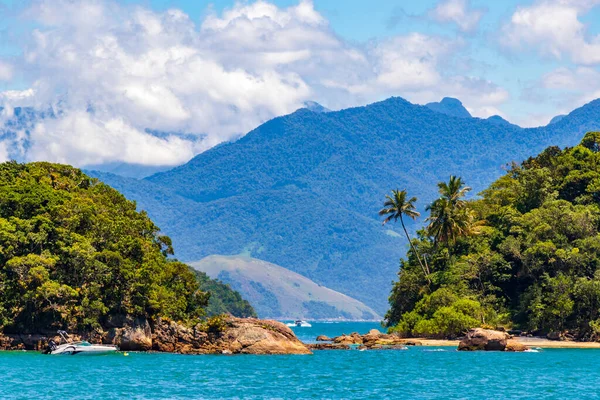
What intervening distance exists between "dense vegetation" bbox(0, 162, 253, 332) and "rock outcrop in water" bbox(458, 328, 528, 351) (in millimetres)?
30345

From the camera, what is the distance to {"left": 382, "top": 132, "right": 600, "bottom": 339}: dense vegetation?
10956cm

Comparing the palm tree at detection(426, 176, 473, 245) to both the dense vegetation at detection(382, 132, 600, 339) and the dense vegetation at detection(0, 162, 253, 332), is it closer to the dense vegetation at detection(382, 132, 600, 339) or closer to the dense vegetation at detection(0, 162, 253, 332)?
the dense vegetation at detection(382, 132, 600, 339)

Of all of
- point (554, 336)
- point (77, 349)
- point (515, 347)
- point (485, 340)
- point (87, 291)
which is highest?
point (87, 291)

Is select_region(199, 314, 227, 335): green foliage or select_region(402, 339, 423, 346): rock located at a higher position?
select_region(199, 314, 227, 335): green foliage

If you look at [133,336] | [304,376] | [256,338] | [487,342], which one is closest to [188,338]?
[133,336]

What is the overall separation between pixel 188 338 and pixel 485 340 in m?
31.0

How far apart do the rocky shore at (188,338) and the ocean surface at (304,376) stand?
2425mm

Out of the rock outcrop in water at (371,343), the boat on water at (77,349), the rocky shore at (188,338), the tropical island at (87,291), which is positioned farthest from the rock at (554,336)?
the boat on water at (77,349)

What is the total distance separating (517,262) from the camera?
120 m

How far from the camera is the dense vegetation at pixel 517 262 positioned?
110 meters

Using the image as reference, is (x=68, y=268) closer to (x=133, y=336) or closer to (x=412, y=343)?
(x=133, y=336)

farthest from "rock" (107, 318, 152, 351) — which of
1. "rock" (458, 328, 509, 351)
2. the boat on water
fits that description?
"rock" (458, 328, 509, 351)

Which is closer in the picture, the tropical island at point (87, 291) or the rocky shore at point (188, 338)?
the tropical island at point (87, 291)

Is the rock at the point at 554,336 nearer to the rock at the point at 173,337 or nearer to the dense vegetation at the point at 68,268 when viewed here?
the rock at the point at 173,337
